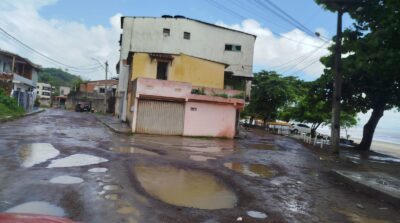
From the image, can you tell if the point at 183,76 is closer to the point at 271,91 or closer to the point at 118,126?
the point at 118,126

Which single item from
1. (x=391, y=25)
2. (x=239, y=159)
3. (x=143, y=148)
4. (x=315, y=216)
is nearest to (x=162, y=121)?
(x=143, y=148)

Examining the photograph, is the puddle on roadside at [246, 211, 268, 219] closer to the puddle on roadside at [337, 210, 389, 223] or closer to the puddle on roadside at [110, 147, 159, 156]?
the puddle on roadside at [337, 210, 389, 223]

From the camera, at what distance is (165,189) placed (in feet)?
28.9

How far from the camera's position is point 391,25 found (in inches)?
693

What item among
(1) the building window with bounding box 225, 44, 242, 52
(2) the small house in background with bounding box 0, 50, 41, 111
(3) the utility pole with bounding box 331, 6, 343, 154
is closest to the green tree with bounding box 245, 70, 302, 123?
(1) the building window with bounding box 225, 44, 242, 52

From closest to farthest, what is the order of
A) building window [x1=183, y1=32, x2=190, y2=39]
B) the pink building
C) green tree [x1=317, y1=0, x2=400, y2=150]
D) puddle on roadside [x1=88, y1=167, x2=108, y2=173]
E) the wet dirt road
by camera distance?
1. the wet dirt road
2. puddle on roadside [x1=88, y1=167, x2=108, y2=173]
3. green tree [x1=317, y1=0, x2=400, y2=150]
4. the pink building
5. building window [x1=183, y1=32, x2=190, y2=39]

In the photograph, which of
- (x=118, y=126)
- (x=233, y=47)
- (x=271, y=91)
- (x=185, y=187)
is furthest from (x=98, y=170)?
(x=271, y=91)

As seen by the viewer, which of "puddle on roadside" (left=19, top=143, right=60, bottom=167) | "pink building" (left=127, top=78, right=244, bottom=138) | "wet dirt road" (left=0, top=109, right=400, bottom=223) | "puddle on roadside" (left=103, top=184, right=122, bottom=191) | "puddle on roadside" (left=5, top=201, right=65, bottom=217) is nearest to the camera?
"puddle on roadside" (left=5, top=201, right=65, bottom=217)

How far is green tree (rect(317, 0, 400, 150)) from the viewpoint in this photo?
18016 millimetres

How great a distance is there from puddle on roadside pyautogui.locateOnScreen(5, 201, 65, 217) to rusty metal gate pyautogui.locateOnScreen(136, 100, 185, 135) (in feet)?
57.2

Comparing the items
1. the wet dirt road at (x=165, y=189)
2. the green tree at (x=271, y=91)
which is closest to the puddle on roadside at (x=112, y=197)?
the wet dirt road at (x=165, y=189)

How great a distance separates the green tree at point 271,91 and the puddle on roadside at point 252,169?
3424cm

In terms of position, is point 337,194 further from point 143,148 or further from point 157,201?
point 143,148

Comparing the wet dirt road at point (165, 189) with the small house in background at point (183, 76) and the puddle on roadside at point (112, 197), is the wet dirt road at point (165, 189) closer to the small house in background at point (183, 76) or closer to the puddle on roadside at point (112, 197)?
the puddle on roadside at point (112, 197)
